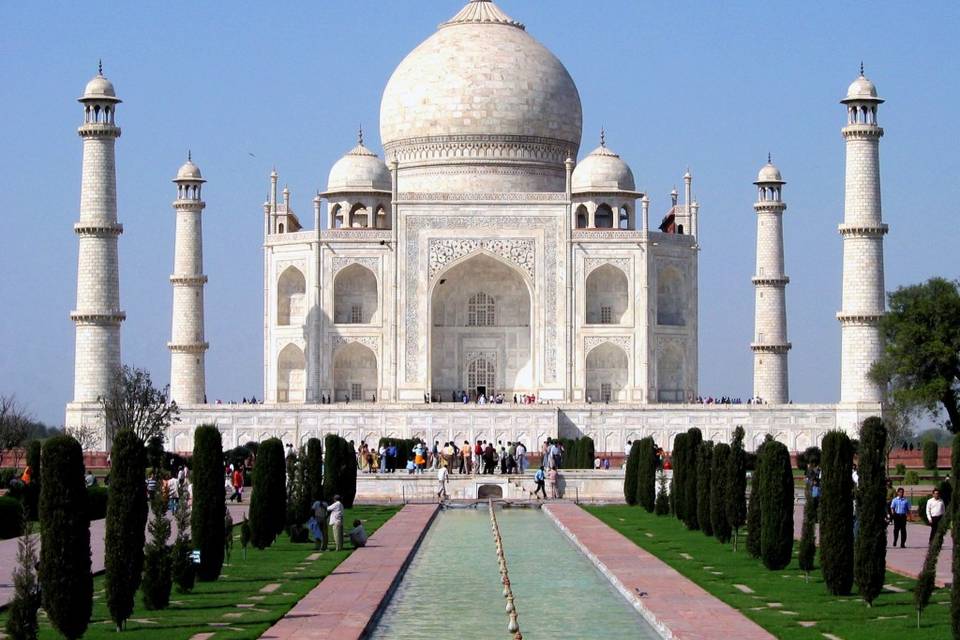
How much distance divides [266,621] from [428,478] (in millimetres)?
13562

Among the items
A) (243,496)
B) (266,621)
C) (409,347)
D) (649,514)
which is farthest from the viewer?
(409,347)

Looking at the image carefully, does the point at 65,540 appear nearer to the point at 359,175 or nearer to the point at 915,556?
the point at 915,556

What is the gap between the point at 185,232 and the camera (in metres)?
34.2

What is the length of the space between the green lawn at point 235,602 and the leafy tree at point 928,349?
15.1m

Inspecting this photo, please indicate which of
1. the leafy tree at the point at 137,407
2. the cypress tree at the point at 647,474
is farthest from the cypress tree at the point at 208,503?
the leafy tree at the point at 137,407

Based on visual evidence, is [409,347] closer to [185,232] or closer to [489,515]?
[185,232]

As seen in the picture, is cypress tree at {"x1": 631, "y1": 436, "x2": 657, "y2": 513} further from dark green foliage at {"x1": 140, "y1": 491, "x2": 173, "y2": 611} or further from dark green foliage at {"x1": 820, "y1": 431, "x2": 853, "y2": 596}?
dark green foliage at {"x1": 140, "y1": 491, "x2": 173, "y2": 611}

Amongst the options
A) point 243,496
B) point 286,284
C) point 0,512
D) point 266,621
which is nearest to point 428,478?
point 243,496

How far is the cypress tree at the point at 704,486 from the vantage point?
54.5 ft

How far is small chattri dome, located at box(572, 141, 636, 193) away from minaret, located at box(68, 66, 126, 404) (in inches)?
343

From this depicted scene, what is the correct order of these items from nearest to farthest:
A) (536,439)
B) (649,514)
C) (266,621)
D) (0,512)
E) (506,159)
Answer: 1. (266,621)
2. (0,512)
3. (649,514)
4. (536,439)
5. (506,159)

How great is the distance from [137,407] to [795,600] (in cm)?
1899

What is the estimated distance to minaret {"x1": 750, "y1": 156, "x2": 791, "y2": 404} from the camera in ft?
113

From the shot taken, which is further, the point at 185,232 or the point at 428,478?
the point at 185,232
